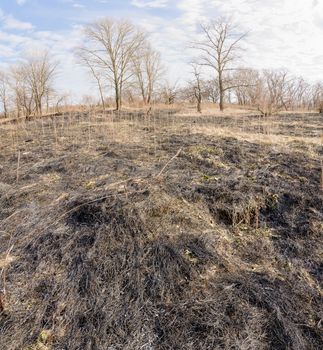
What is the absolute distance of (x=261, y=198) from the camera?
165 inches

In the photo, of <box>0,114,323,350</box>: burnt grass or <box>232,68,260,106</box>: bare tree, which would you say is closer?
<box>0,114,323,350</box>: burnt grass

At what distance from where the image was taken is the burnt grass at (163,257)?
2.34 meters

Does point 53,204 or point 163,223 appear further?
point 53,204

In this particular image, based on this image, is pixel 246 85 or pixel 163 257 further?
pixel 246 85

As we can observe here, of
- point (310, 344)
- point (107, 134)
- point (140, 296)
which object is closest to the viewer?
point (310, 344)

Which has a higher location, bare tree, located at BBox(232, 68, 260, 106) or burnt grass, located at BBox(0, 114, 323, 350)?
bare tree, located at BBox(232, 68, 260, 106)

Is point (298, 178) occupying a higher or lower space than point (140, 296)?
higher

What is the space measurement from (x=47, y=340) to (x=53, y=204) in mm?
2051

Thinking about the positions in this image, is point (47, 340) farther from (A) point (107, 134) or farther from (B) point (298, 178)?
(A) point (107, 134)

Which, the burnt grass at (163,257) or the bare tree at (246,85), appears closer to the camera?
the burnt grass at (163,257)

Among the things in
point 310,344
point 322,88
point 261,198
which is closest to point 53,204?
point 261,198

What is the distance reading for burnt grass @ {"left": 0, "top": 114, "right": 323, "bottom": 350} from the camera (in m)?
2.34

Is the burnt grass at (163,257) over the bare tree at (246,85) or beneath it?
beneath

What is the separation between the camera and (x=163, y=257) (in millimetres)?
3021
